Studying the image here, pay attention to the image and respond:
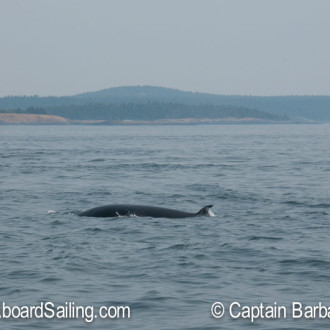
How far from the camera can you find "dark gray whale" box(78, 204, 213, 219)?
71.5 ft

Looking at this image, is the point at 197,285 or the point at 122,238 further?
the point at 122,238

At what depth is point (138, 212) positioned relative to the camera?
71.9ft

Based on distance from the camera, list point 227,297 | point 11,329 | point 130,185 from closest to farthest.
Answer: point 11,329 → point 227,297 → point 130,185

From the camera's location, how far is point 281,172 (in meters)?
39.0

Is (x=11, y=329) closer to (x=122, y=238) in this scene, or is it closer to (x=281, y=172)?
(x=122, y=238)

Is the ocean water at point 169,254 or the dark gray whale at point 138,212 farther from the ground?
the dark gray whale at point 138,212

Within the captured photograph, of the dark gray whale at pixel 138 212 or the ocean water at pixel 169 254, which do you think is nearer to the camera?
the ocean water at pixel 169 254

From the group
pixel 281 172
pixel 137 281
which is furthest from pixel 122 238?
pixel 281 172

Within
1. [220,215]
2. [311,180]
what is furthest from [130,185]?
[220,215]

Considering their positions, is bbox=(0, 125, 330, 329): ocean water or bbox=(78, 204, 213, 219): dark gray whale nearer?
bbox=(0, 125, 330, 329): ocean water

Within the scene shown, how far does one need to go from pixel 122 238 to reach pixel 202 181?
1626 centimetres

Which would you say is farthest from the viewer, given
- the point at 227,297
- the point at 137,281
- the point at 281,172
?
the point at 281,172

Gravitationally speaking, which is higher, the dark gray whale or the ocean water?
the dark gray whale

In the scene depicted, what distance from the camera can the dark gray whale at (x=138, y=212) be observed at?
2178 cm
